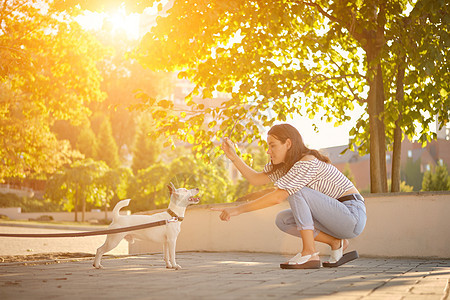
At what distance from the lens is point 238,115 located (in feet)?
40.3

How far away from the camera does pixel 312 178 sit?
5.96m

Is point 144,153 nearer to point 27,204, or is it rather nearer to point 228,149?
point 27,204

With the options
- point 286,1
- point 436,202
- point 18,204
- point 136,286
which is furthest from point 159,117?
point 18,204

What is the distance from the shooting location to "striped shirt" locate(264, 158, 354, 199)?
19.1 ft

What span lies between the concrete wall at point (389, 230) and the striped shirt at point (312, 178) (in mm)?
3862

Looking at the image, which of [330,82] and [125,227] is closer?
[125,227]

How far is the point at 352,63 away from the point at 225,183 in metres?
31.2

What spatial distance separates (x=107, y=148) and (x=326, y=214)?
4910cm

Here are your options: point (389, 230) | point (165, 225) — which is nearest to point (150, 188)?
point (389, 230)

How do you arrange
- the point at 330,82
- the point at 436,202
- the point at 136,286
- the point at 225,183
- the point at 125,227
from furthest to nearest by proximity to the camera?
the point at 225,183, the point at 330,82, the point at 436,202, the point at 125,227, the point at 136,286

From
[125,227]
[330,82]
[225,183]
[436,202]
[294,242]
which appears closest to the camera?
[125,227]

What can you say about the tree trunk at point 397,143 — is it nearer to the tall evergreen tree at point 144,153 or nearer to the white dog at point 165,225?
the white dog at point 165,225

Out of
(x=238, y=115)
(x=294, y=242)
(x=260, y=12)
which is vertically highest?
(x=260, y=12)

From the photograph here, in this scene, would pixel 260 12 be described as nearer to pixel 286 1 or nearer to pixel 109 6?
pixel 286 1
